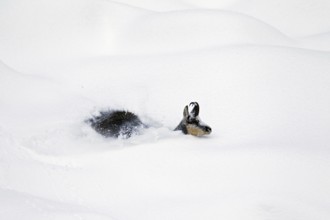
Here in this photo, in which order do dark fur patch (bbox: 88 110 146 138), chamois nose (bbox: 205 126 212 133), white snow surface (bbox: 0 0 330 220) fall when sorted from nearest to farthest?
white snow surface (bbox: 0 0 330 220) < chamois nose (bbox: 205 126 212 133) < dark fur patch (bbox: 88 110 146 138)

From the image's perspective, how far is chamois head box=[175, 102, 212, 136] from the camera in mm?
2505

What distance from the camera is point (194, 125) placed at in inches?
99.6

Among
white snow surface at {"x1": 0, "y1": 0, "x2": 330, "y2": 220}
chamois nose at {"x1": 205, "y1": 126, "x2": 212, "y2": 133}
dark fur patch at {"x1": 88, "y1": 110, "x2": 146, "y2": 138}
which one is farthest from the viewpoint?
dark fur patch at {"x1": 88, "y1": 110, "x2": 146, "y2": 138}

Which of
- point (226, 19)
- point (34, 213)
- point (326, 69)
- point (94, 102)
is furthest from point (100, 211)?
point (226, 19)

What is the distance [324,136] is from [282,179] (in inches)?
25.7

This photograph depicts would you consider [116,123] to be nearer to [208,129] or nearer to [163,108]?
[163,108]

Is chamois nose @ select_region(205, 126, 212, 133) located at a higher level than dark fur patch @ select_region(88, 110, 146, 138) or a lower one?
lower

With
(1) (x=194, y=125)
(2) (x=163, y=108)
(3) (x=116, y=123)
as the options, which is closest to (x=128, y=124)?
(3) (x=116, y=123)

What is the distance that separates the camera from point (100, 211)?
5.81 ft

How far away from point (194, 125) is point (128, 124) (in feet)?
1.84

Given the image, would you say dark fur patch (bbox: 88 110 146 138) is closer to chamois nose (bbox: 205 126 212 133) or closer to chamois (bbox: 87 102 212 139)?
chamois (bbox: 87 102 212 139)

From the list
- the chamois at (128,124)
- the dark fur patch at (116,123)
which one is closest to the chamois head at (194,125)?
the chamois at (128,124)

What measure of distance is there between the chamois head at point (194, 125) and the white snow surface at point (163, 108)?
0.06m

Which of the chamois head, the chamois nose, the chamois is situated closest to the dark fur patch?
the chamois
